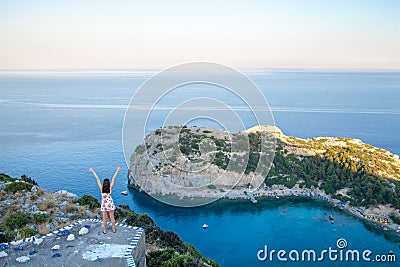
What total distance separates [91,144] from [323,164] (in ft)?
133

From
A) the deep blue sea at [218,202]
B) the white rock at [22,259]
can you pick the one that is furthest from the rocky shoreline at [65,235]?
the deep blue sea at [218,202]

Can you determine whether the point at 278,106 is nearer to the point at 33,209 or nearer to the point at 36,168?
the point at 36,168

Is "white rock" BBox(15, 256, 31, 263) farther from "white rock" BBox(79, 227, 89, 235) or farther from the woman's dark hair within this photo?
the woman's dark hair

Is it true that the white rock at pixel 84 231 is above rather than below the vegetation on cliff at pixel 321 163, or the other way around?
above

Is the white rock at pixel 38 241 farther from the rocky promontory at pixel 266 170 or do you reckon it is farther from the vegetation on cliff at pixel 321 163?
the vegetation on cliff at pixel 321 163

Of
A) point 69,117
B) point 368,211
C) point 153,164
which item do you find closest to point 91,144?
point 153,164

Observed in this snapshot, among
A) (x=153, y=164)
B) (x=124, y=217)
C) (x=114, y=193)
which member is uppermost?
(x=124, y=217)

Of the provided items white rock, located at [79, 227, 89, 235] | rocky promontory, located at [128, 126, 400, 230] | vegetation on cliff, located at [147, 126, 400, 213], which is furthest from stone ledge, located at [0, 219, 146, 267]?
vegetation on cliff, located at [147, 126, 400, 213]

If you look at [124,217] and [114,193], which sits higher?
[124,217]

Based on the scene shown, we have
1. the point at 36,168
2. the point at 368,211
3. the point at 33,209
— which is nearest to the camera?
the point at 33,209

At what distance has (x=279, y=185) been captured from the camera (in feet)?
136

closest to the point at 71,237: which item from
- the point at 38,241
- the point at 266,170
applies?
the point at 38,241

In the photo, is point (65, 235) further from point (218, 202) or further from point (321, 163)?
point (321, 163)

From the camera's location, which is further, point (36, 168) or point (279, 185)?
point (36, 168)
